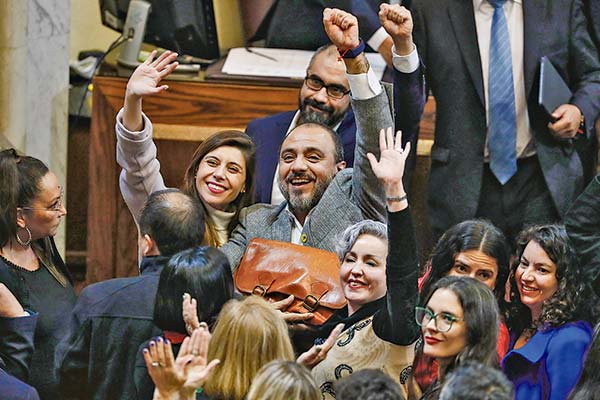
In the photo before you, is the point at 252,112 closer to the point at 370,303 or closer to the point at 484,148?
the point at 484,148

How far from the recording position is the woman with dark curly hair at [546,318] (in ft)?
13.9

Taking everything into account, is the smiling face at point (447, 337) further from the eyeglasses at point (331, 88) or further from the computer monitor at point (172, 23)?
the computer monitor at point (172, 23)

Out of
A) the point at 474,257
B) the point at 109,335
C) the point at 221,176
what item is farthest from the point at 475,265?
the point at 109,335

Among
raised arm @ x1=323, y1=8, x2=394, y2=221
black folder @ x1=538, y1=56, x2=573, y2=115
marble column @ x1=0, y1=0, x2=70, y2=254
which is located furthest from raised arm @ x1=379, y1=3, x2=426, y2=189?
marble column @ x1=0, y1=0, x2=70, y2=254

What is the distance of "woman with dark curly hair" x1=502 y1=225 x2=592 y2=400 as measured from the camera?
4238mm

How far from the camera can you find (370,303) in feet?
14.4

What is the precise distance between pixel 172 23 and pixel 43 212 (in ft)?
6.83

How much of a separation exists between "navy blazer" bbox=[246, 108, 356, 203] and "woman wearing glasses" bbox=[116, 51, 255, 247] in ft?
1.01

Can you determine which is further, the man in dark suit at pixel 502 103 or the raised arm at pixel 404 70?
the man in dark suit at pixel 502 103

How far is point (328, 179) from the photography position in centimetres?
492

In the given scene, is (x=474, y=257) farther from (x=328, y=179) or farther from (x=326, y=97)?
(x=326, y=97)

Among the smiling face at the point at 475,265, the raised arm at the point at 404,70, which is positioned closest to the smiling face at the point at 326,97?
the raised arm at the point at 404,70

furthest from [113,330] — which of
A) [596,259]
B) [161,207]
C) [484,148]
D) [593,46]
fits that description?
[593,46]

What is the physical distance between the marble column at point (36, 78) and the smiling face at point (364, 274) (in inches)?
93.0
